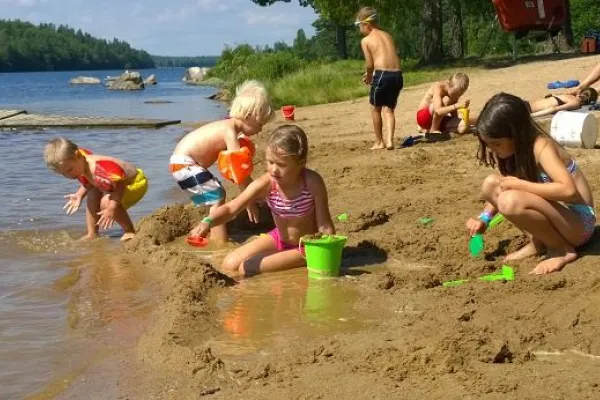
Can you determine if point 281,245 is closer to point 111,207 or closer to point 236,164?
point 236,164

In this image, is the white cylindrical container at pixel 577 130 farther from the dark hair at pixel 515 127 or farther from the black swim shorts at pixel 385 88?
the dark hair at pixel 515 127

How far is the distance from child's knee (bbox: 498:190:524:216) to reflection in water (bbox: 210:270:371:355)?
89 centimetres

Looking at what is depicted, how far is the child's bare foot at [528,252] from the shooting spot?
14.9 ft

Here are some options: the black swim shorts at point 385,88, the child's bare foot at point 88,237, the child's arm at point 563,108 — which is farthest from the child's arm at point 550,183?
the black swim shorts at point 385,88

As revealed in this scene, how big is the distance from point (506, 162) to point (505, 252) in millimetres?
691

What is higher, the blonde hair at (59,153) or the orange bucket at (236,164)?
the blonde hair at (59,153)

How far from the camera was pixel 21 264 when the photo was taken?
5.65 m

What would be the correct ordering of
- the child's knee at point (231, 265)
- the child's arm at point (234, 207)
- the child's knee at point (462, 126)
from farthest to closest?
the child's knee at point (462, 126)
the child's knee at point (231, 265)
the child's arm at point (234, 207)

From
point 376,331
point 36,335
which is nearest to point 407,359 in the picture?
point 376,331

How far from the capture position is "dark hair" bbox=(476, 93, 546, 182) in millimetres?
4133

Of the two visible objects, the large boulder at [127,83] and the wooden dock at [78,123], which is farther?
the large boulder at [127,83]

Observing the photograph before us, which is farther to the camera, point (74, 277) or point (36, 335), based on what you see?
point (74, 277)

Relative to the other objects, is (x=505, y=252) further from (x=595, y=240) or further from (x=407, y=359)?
(x=407, y=359)

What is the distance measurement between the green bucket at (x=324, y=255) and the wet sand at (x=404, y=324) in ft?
0.32
